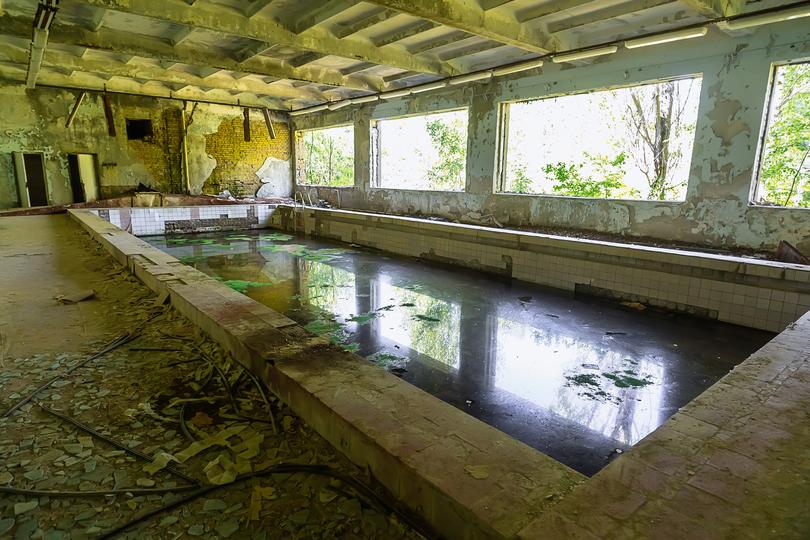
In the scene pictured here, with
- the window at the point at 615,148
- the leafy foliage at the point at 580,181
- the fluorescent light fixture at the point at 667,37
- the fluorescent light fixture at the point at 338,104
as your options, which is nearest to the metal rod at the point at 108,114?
the fluorescent light fixture at the point at 338,104

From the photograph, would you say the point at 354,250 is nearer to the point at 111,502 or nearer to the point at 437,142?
the point at 437,142

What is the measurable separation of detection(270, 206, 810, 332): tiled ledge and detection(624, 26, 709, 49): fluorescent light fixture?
8.53 feet

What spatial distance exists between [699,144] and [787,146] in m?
1.02

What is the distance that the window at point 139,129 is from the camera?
11453 mm

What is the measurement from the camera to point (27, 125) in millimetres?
10062

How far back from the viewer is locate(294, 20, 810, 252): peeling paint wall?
522 cm

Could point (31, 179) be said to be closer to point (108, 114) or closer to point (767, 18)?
point (108, 114)

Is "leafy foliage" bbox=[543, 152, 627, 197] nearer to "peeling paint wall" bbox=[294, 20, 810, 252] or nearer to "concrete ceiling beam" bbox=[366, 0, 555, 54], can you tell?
"peeling paint wall" bbox=[294, 20, 810, 252]

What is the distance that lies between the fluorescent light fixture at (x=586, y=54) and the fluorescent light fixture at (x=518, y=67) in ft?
1.57

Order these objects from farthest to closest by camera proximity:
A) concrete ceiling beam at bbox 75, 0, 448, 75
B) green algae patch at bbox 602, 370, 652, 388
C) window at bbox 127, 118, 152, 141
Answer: window at bbox 127, 118, 152, 141 < concrete ceiling beam at bbox 75, 0, 448, 75 < green algae patch at bbox 602, 370, 652, 388

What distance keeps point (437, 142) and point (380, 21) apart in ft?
24.8

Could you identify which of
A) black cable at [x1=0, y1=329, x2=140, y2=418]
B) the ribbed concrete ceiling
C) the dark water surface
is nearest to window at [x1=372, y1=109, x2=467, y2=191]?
the ribbed concrete ceiling

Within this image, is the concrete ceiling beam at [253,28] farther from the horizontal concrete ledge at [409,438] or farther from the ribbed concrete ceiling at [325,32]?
the horizontal concrete ledge at [409,438]

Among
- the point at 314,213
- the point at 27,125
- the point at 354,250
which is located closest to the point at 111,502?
the point at 354,250
